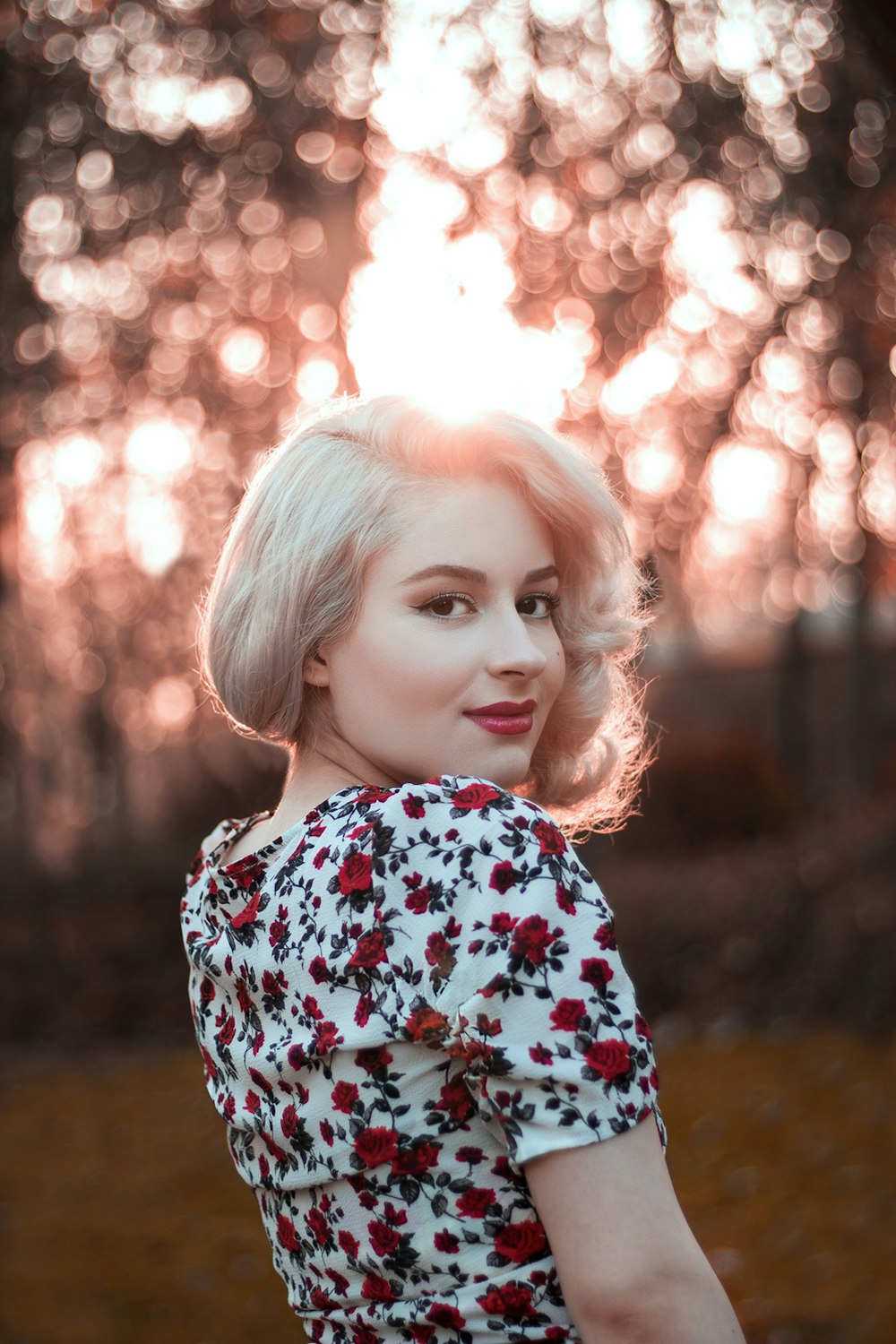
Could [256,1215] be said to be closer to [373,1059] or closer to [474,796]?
[373,1059]

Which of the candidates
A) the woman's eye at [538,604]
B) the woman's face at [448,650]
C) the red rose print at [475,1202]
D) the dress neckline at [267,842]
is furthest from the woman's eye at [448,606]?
the red rose print at [475,1202]

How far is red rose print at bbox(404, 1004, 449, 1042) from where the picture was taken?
49.9 inches

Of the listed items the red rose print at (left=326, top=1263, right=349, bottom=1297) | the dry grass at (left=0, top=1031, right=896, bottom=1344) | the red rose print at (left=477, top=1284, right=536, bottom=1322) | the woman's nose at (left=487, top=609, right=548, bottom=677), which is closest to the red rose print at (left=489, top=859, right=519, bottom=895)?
the woman's nose at (left=487, top=609, right=548, bottom=677)

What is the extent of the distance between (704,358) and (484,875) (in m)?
10.3

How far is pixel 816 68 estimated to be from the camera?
809cm

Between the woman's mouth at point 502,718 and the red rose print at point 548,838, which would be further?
the woman's mouth at point 502,718

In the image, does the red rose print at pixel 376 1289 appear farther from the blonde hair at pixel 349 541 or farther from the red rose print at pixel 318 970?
the blonde hair at pixel 349 541

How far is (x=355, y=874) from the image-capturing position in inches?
52.7

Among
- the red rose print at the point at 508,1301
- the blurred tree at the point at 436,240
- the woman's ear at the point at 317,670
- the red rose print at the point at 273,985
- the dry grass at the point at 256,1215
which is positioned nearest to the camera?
the red rose print at the point at 508,1301

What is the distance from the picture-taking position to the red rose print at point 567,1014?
1243 mm

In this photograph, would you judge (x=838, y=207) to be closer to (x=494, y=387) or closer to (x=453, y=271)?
(x=453, y=271)

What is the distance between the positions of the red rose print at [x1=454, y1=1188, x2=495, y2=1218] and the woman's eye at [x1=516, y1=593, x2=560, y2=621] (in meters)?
0.72

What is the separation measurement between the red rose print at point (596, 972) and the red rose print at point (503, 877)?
0.11 meters

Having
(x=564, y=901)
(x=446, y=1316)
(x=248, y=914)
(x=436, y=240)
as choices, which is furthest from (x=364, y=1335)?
(x=436, y=240)
